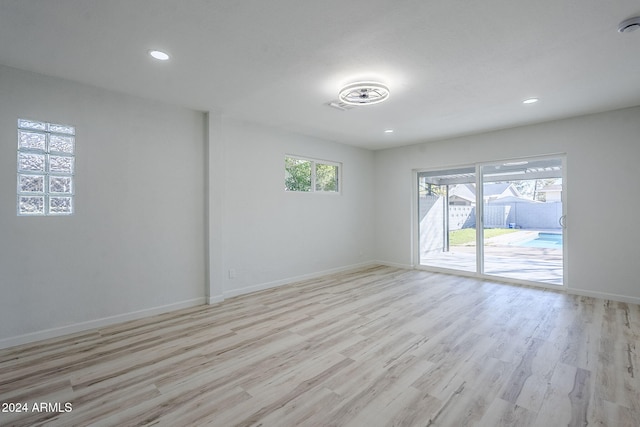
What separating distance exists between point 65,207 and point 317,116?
10.5 ft

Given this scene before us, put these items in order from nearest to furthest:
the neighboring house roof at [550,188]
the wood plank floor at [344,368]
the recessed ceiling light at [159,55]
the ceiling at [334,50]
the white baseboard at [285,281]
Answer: the wood plank floor at [344,368]
the ceiling at [334,50]
the recessed ceiling light at [159,55]
the white baseboard at [285,281]
the neighboring house roof at [550,188]

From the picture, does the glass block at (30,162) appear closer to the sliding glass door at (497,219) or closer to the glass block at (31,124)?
the glass block at (31,124)

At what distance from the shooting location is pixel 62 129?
120 inches

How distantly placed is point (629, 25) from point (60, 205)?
5.18 meters

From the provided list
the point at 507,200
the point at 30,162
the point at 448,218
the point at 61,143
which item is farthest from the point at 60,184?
the point at 507,200

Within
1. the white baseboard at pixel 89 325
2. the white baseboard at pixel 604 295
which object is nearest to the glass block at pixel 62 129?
the white baseboard at pixel 89 325

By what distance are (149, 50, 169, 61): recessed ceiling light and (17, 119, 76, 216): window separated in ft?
4.51

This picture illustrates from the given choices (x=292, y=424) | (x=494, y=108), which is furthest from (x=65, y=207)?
(x=494, y=108)

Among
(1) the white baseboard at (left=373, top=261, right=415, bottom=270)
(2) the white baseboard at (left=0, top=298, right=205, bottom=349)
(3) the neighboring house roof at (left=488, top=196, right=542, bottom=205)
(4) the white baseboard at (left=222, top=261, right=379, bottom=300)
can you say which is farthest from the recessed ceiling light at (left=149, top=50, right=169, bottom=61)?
(1) the white baseboard at (left=373, top=261, right=415, bottom=270)

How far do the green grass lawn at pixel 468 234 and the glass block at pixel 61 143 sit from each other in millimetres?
6068

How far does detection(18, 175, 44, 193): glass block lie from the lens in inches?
112

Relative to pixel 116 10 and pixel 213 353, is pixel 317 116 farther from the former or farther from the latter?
pixel 213 353

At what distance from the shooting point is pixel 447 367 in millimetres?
2340

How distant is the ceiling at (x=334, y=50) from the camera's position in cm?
199
